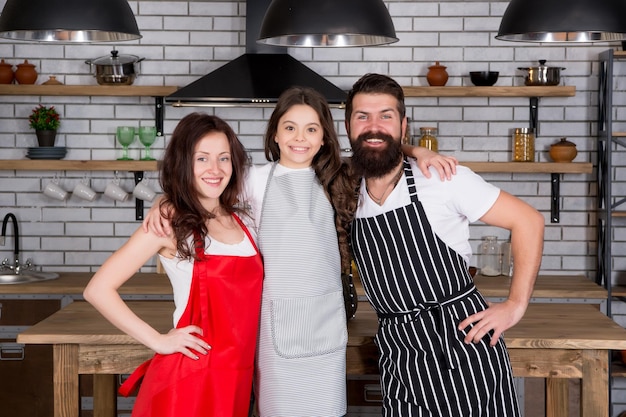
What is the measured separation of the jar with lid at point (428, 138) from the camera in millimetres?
5312

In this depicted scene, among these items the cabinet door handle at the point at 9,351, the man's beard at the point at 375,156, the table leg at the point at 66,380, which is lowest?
the cabinet door handle at the point at 9,351

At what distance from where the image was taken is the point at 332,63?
555cm

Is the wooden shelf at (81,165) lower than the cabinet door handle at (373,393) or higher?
higher

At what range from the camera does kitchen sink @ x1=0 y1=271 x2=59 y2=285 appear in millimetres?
5160

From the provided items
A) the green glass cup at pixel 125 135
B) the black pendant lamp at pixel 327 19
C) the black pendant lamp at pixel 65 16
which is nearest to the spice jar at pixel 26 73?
the green glass cup at pixel 125 135

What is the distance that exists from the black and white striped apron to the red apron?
430mm

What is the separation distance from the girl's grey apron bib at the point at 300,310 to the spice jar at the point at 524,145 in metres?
2.94

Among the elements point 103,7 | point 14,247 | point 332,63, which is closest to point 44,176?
point 14,247

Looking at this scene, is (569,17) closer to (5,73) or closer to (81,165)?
(81,165)

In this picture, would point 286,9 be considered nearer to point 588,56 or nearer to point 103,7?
point 103,7

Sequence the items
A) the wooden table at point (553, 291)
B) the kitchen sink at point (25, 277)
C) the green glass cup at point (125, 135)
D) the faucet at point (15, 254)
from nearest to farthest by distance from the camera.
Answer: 1. the wooden table at point (553, 291)
2. the kitchen sink at point (25, 277)
3. the faucet at point (15, 254)
4. the green glass cup at point (125, 135)

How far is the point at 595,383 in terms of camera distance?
3.09 m

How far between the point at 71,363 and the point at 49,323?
23 cm

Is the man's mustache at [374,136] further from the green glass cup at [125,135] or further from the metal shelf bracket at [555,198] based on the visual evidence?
the metal shelf bracket at [555,198]
